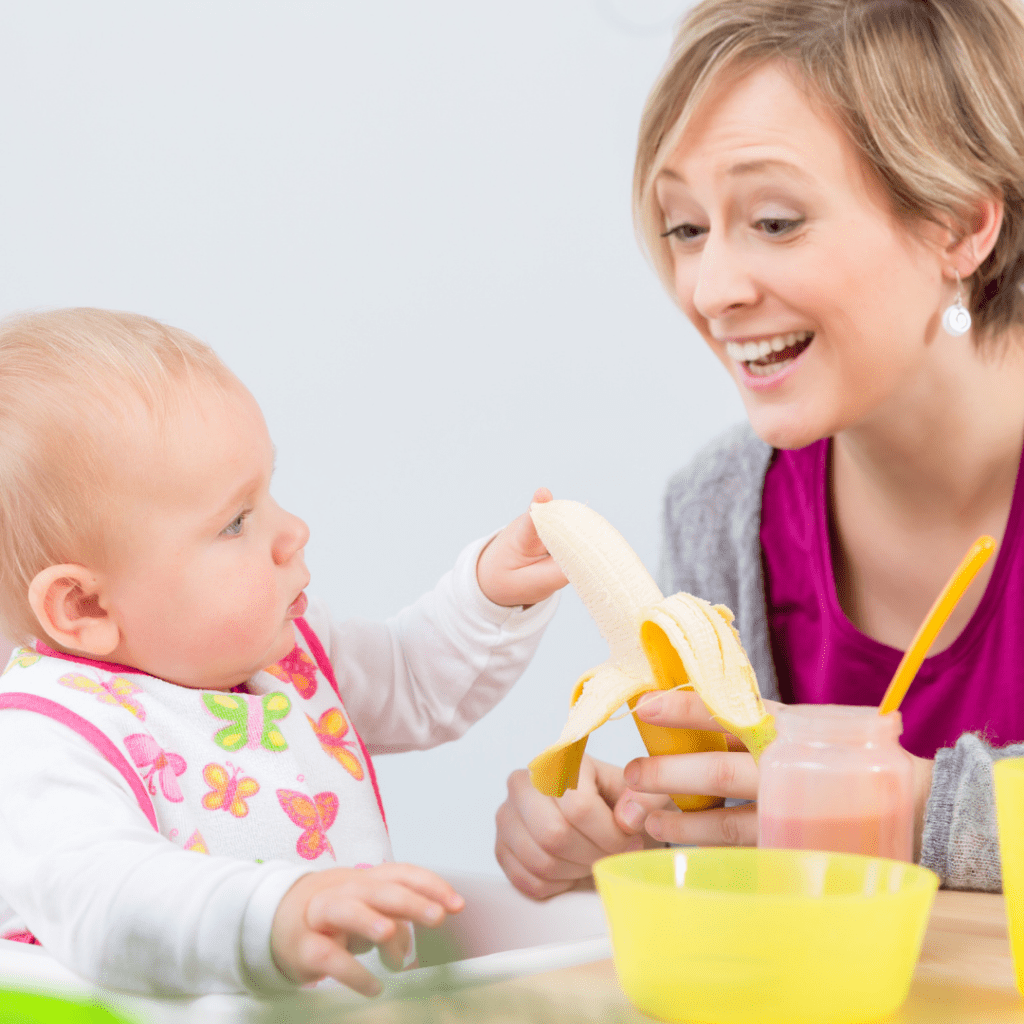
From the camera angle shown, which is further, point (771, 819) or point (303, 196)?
point (303, 196)

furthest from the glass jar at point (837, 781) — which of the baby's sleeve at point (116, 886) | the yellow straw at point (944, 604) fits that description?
the baby's sleeve at point (116, 886)

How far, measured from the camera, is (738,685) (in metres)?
0.62

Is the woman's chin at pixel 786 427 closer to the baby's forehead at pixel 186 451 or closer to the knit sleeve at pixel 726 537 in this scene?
the knit sleeve at pixel 726 537

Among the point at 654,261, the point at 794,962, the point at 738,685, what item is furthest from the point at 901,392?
the point at 794,962

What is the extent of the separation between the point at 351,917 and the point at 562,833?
0.92ft

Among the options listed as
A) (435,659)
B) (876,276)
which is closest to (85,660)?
(435,659)

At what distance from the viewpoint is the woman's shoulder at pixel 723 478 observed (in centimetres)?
130

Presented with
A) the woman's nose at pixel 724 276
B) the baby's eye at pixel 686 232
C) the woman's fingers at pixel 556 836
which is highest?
the baby's eye at pixel 686 232

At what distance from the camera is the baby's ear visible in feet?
2.37

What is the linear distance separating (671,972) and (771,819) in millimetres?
155

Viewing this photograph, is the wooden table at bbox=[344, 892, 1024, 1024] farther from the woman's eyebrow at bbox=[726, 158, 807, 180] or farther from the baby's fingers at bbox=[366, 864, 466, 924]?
the woman's eyebrow at bbox=[726, 158, 807, 180]

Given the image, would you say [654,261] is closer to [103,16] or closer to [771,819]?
[771,819]

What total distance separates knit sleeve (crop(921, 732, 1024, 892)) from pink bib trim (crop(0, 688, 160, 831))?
1.47ft

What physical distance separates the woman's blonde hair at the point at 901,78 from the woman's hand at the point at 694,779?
58 centimetres
